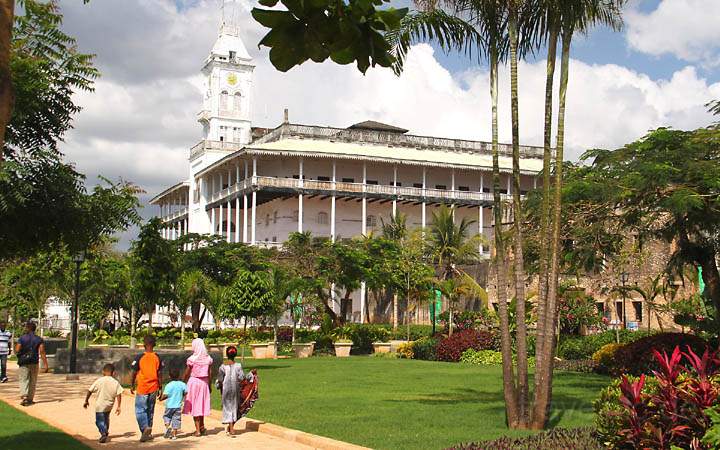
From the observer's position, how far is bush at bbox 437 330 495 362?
28.6 metres

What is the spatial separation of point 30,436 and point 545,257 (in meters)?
6.87

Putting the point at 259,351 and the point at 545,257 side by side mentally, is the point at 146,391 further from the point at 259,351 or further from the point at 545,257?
the point at 259,351

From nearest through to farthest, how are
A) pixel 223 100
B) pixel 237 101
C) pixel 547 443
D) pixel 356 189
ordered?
pixel 547 443 < pixel 356 189 < pixel 223 100 < pixel 237 101

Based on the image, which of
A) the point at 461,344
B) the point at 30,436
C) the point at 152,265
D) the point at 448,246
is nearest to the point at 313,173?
the point at 448,246

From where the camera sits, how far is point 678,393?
25.5 ft

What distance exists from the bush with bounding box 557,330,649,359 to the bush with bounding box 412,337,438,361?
15.0ft

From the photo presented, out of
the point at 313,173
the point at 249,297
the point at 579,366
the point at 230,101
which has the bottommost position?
the point at 579,366

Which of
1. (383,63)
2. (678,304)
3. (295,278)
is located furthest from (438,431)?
(295,278)

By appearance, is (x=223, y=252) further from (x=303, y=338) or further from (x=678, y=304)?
(x=678, y=304)

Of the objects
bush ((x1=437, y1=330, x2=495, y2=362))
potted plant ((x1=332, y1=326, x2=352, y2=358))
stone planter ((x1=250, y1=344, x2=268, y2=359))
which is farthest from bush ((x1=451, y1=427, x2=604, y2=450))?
potted plant ((x1=332, y1=326, x2=352, y2=358))

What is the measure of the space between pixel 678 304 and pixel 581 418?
16033mm

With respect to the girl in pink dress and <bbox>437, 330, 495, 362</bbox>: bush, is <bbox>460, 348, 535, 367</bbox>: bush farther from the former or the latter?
the girl in pink dress

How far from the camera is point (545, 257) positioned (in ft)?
37.7

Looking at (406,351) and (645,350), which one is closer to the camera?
(645,350)
